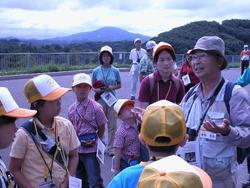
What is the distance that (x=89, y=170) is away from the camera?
5836 mm

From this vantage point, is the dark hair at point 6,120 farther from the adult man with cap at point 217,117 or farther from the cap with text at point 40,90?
the adult man with cap at point 217,117

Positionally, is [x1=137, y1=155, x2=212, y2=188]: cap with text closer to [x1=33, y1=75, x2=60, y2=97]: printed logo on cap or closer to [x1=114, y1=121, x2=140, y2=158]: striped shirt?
[x1=33, y1=75, x2=60, y2=97]: printed logo on cap

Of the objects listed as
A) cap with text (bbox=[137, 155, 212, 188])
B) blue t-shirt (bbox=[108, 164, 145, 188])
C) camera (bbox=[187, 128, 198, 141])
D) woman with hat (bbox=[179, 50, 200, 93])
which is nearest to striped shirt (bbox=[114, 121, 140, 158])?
camera (bbox=[187, 128, 198, 141])

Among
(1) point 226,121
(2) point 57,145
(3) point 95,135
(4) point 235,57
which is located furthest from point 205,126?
(4) point 235,57

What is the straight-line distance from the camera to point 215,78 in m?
3.90

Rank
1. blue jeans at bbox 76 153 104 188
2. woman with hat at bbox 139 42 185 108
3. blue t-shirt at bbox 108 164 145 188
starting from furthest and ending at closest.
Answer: blue jeans at bbox 76 153 104 188, woman with hat at bbox 139 42 185 108, blue t-shirt at bbox 108 164 145 188

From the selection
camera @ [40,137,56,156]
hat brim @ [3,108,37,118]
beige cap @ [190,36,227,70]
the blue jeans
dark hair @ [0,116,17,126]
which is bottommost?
the blue jeans

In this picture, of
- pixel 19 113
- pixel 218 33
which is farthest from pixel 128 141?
pixel 218 33

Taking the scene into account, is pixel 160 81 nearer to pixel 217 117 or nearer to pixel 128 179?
pixel 217 117

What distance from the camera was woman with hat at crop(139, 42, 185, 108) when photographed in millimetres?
5188

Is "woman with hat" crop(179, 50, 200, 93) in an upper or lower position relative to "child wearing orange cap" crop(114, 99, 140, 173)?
upper

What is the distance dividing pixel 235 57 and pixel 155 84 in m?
38.7

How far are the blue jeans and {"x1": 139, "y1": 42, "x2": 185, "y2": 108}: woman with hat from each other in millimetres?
1082

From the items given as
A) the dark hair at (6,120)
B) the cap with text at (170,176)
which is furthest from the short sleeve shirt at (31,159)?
the cap with text at (170,176)
